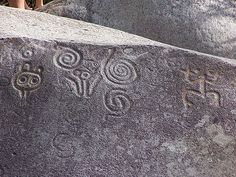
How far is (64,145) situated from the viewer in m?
1.58

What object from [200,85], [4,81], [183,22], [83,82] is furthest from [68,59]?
[183,22]

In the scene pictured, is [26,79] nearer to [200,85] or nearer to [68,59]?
[68,59]

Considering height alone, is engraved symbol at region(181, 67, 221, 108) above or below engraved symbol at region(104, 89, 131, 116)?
above

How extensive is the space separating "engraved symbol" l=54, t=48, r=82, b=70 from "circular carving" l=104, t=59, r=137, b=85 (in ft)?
0.33

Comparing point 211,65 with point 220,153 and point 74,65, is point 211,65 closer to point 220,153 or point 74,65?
point 220,153

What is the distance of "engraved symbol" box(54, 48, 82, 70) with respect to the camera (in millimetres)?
1699

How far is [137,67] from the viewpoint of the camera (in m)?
1.72

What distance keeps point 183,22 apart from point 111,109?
1.95 feet

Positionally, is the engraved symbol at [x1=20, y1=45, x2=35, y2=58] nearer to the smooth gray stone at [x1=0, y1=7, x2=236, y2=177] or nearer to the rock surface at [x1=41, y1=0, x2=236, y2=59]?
the smooth gray stone at [x1=0, y1=7, x2=236, y2=177]

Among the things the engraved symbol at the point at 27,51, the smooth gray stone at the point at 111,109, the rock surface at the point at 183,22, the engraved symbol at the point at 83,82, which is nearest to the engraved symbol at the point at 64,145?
the smooth gray stone at the point at 111,109

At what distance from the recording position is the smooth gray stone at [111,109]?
1.56m

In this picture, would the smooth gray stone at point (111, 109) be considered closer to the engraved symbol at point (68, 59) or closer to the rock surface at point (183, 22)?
the engraved symbol at point (68, 59)

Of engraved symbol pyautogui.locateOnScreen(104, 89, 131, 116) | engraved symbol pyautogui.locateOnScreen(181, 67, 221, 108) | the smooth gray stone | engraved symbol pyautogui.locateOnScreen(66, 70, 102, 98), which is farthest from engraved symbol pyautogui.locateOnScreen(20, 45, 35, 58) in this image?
engraved symbol pyautogui.locateOnScreen(181, 67, 221, 108)

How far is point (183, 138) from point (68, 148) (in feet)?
1.17
